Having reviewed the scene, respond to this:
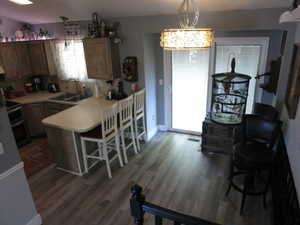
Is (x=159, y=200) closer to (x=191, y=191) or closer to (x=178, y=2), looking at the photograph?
(x=191, y=191)

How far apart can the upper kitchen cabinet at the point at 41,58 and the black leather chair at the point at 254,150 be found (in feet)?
13.4

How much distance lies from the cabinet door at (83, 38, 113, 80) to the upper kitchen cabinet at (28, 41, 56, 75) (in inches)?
48.7

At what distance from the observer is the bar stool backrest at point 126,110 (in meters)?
3.37

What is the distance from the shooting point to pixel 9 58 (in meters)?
4.32

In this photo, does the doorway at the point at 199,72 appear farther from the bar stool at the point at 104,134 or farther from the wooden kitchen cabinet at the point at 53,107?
the wooden kitchen cabinet at the point at 53,107

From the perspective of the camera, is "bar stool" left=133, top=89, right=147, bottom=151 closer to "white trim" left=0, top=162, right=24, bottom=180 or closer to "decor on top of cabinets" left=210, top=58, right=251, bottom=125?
"decor on top of cabinets" left=210, top=58, right=251, bottom=125

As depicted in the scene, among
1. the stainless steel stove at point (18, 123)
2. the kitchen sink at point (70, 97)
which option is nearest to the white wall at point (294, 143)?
the kitchen sink at point (70, 97)

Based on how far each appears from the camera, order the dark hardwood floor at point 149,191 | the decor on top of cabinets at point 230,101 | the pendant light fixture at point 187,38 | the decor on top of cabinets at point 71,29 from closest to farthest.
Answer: the pendant light fixture at point 187,38 → the decor on top of cabinets at point 230,101 → the dark hardwood floor at point 149,191 → the decor on top of cabinets at point 71,29

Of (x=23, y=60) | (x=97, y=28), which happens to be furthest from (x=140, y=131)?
(x=23, y=60)

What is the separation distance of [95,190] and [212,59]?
9.62 feet

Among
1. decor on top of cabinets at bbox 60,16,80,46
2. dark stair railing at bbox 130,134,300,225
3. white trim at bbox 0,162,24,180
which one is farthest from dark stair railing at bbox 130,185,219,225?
decor on top of cabinets at bbox 60,16,80,46

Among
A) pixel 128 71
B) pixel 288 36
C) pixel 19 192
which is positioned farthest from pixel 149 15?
pixel 19 192

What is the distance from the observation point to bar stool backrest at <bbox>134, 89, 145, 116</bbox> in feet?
12.2

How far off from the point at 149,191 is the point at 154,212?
190 centimetres
